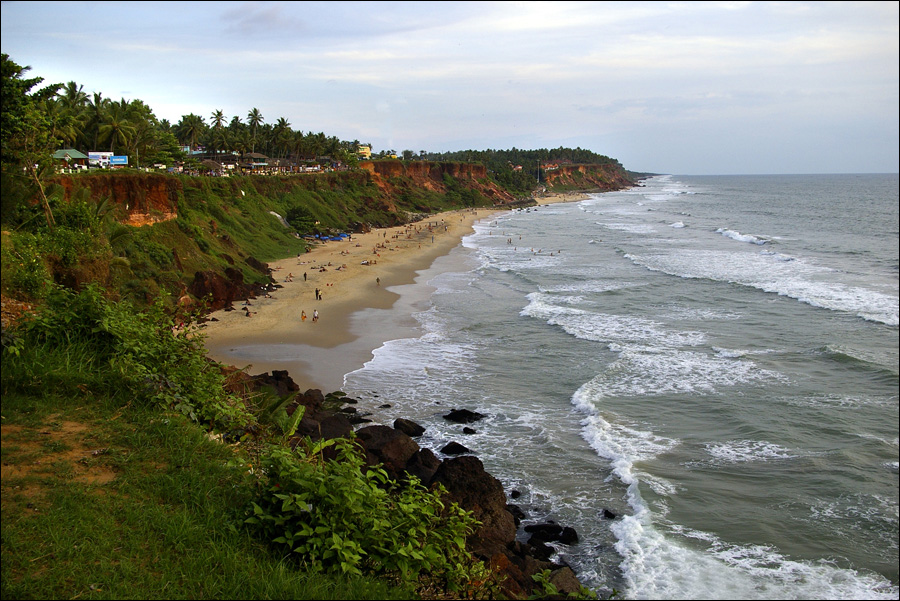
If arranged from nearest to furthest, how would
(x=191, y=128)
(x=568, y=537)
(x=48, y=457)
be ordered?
(x=48, y=457), (x=568, y=537), (x=191, y=128)

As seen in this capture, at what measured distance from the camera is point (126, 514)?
6.55 metres

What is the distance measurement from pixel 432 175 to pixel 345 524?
116m

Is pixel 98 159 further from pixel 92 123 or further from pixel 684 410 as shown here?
pixel 684 410

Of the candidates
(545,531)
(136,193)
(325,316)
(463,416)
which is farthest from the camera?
(136,193)

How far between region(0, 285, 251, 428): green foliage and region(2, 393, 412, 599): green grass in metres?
0.36

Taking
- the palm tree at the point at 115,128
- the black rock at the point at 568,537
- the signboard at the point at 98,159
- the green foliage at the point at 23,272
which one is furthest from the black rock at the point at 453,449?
the palm tree at the point at 115,128

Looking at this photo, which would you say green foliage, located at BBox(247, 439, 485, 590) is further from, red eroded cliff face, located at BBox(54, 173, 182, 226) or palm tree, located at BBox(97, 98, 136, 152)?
palm tree, located at BBox(97, 98, 136, 152)

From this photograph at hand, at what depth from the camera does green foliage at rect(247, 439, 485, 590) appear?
646 centimetres

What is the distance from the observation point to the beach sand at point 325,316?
24.0 metres

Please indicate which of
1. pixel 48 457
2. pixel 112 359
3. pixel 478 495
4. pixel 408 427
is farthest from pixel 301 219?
pixel 48 457

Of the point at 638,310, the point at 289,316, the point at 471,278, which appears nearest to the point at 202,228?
the point at 289,316

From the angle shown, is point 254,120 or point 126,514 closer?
point 126,514

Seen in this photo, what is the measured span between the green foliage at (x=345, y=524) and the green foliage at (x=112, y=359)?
A: 239 cm

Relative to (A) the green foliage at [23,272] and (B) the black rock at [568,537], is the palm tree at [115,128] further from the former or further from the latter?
(B) the black rock at [568,537]
